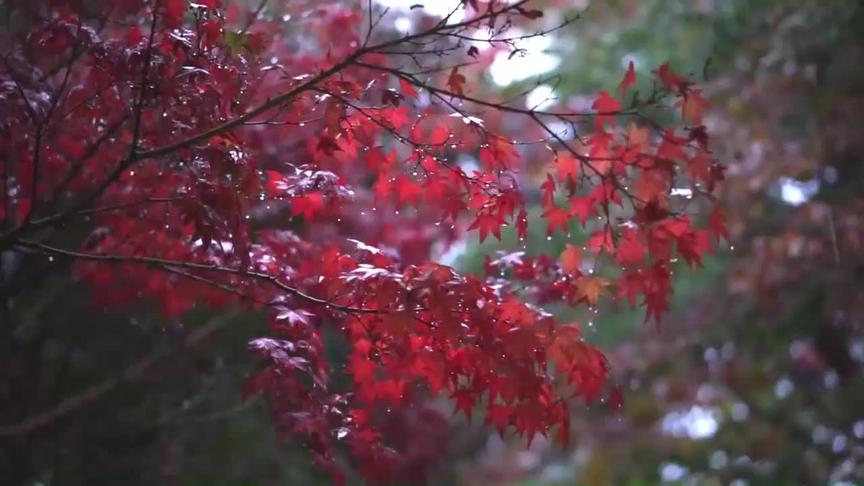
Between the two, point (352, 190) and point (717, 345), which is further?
point (717, 345)

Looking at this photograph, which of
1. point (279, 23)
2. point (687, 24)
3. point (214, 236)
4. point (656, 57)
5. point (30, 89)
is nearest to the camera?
point (214, 236)

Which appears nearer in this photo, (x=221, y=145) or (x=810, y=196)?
(x=221, y=145)

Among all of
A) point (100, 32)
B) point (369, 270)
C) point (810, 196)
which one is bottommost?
point (369, 270)

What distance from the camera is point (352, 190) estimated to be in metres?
2.86

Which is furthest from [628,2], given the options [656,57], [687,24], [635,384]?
[635,384]

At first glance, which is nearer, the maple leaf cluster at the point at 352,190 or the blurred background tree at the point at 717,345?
the maple leaf cluster at the point at 352,190

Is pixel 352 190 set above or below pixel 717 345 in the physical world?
below

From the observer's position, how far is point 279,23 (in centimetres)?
410

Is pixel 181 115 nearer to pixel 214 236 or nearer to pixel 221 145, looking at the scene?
pixel 221 145

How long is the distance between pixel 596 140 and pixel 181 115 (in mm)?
1223

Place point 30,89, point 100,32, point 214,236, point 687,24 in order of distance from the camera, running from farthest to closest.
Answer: point 687,24 < point 100,32 < point 30,89 < point 214,236

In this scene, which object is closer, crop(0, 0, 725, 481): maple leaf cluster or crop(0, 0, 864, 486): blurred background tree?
crop(0, 0, 725, 481): maple leaf cluster

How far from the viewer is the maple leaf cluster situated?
2488 mm

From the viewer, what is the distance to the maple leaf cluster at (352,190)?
2488 mm
